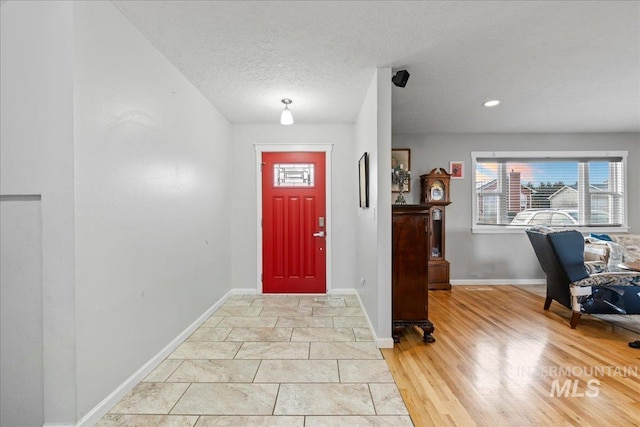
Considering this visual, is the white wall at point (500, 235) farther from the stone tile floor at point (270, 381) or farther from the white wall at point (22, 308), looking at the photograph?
the white wall at point (22, 308)

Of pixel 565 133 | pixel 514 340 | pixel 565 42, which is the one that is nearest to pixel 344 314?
pixel 514 340

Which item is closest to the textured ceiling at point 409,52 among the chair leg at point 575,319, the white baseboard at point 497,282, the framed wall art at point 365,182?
the framed wall art at point 365,182

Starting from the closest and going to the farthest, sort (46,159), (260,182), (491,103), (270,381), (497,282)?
(46,159) → (270,381) → (491,103) → (260,182) → (497,282)

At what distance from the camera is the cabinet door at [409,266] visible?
108 inches

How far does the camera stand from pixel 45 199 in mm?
1577

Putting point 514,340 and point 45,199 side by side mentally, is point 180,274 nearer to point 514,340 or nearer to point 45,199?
point 45,199

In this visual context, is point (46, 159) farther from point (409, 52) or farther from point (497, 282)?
point (497, 282)

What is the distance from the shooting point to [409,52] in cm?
246

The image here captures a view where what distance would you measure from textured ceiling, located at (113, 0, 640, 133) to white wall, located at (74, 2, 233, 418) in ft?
1.00

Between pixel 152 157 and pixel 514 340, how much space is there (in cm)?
354

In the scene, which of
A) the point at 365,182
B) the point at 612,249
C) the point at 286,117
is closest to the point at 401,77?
the point at 365,182

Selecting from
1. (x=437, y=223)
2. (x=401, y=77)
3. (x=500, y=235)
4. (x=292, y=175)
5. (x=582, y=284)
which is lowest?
(x=582, y=284)

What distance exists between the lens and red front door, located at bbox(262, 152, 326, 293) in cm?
435

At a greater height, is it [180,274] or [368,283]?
[180,274]
